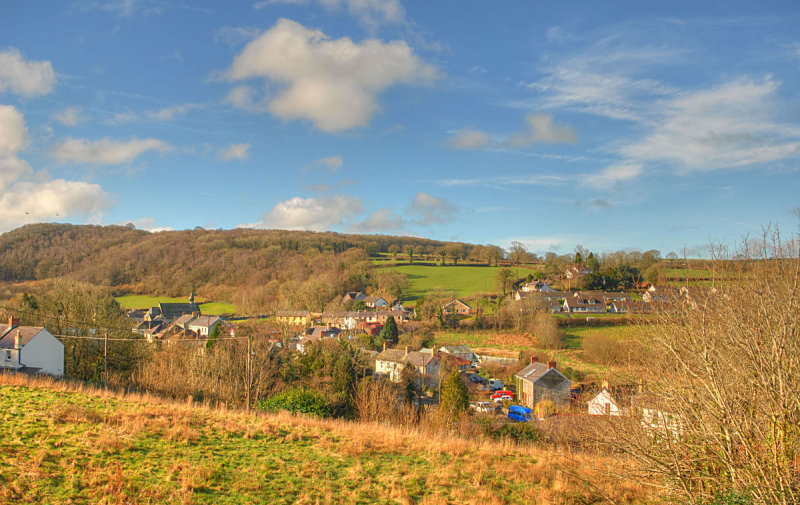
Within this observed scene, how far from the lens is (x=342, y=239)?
116062mm

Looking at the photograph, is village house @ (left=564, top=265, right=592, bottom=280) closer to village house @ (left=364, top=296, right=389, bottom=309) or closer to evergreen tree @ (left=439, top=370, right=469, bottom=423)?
village house @ (left=364, top=296, right=389, bottom=309)

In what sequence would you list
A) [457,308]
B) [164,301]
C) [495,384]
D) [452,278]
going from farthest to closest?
[452,278], [164,301], [457,308], [495,384]

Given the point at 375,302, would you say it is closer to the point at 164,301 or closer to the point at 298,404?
the point at 164,301

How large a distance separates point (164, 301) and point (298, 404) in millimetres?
70297

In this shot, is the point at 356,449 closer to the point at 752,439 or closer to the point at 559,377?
the point at 752,439

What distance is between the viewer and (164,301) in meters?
75.5

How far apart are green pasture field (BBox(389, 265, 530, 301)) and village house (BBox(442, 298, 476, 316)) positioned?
6601 mm

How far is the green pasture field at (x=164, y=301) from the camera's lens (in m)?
70.2

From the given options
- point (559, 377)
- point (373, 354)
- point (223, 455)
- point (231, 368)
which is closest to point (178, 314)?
point (373, 354)

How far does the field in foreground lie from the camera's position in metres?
7.43

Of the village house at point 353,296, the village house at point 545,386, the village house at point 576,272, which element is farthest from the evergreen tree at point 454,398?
the village house at point 353,296

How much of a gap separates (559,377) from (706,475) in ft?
81.2

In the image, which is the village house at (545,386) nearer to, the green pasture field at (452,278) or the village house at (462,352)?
the village house at (462,352)

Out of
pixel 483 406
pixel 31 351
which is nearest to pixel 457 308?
pixel 483 406
